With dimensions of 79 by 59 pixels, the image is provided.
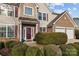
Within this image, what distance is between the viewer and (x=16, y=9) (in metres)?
4.62

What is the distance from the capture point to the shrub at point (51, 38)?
4457mm

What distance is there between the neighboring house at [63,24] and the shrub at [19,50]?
2.04 feet

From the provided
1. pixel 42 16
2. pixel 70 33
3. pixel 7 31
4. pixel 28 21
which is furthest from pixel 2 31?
pixel 70 33

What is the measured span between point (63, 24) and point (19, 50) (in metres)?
0.97

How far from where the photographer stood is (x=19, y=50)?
4.51 metres

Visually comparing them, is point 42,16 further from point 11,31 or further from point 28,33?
point 11,31

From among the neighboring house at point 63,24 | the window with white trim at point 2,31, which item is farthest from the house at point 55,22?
the window with white trim at point 2,31

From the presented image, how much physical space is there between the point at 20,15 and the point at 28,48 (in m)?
0.65

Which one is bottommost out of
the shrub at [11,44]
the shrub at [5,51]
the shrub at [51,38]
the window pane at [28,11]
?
the shrub at [5,51]

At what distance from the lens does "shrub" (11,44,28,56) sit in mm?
4500

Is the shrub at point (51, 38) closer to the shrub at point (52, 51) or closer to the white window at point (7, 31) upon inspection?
the shrub at point (52, 51)

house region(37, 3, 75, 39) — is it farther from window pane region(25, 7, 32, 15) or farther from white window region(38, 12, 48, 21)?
window pane region(25, 7, 32, 15)

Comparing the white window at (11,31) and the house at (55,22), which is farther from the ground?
the house at (55,22)

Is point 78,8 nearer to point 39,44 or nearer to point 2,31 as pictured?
point 39,44
